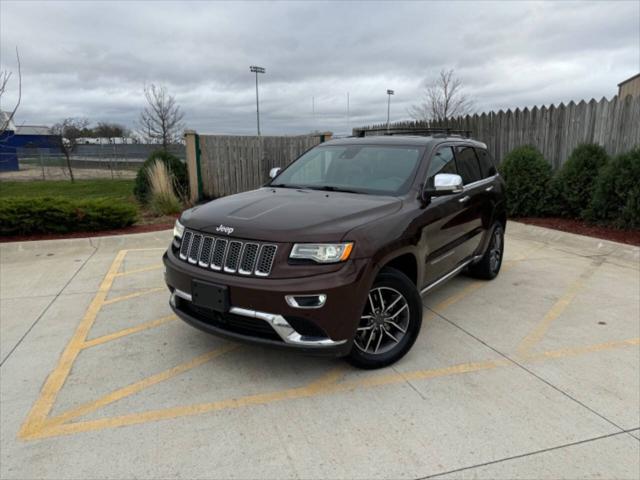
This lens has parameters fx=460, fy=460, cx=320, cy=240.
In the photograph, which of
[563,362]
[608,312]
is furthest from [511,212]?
[563,362]

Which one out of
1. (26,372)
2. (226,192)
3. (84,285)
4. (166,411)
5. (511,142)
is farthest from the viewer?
(226,192)

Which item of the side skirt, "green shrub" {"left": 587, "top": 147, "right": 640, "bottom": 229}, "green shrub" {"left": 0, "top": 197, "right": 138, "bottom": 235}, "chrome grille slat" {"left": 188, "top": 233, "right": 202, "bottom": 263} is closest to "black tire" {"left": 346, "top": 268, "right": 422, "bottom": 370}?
the side skirt

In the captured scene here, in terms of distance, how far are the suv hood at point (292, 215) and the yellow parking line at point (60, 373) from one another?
4.87 feet

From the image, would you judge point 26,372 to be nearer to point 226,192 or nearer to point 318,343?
point 318,343

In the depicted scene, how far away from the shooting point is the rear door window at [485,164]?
18.5 feet

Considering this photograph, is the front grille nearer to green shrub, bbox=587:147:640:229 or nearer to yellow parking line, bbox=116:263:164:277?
yellow parking line, bbox=116:263:164:277

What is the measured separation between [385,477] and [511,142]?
32.4ft

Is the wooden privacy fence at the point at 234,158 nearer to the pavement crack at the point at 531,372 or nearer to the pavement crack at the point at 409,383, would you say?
the pavement crack at the point at 531,372

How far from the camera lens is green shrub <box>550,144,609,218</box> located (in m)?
8.71

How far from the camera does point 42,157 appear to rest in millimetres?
29859

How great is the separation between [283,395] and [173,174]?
386 inches

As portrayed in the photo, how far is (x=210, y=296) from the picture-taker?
3.19 meters

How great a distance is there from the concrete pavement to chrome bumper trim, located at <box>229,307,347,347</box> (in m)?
0.44

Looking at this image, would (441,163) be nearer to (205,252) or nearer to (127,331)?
(205,252)
